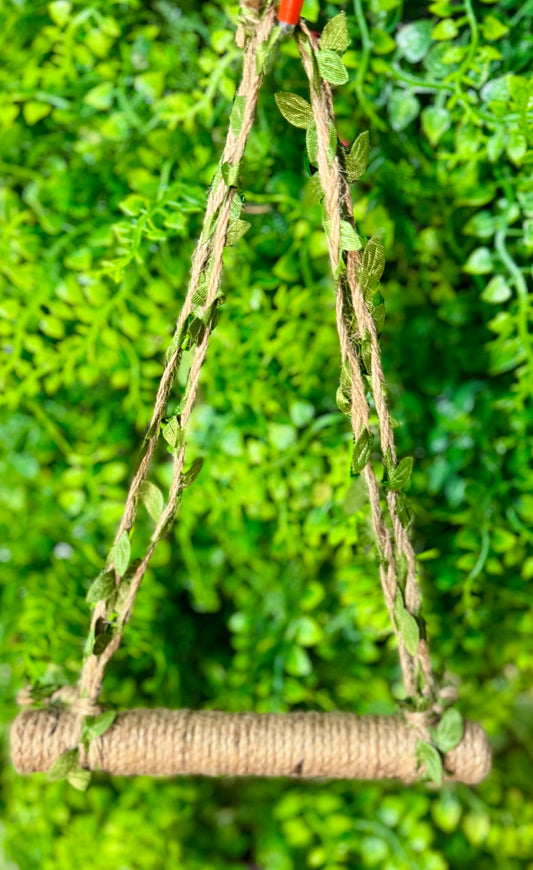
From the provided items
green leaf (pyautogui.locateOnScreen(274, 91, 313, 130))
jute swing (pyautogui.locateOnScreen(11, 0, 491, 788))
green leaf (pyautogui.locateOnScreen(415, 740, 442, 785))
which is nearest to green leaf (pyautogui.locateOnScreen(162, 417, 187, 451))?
jute swing (pyautogui.locateOnScreen(11, 0, 491, 788))

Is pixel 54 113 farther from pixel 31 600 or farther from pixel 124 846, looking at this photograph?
pixel 124 846

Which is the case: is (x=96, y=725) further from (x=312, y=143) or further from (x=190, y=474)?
(x=312, y=143)

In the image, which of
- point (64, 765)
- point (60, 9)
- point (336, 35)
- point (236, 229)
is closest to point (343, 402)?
point (236, 229)

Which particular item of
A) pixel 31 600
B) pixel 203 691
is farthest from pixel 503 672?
pixel 31 600

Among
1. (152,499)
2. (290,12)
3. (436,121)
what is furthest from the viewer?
(436,121)

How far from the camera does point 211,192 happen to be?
438 millimetres

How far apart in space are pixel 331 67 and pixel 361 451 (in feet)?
0.85

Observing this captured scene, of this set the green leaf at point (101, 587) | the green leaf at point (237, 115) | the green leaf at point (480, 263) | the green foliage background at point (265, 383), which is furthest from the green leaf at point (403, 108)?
the green leaf at point (101, 587)

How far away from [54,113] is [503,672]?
955 millimetres

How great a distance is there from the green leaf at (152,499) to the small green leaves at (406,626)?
0.20 meters

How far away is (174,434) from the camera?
0.46 m

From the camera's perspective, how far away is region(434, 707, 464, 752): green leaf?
1.74 feet

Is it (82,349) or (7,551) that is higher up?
(82,349)

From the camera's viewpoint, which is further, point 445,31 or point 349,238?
point 445,31
